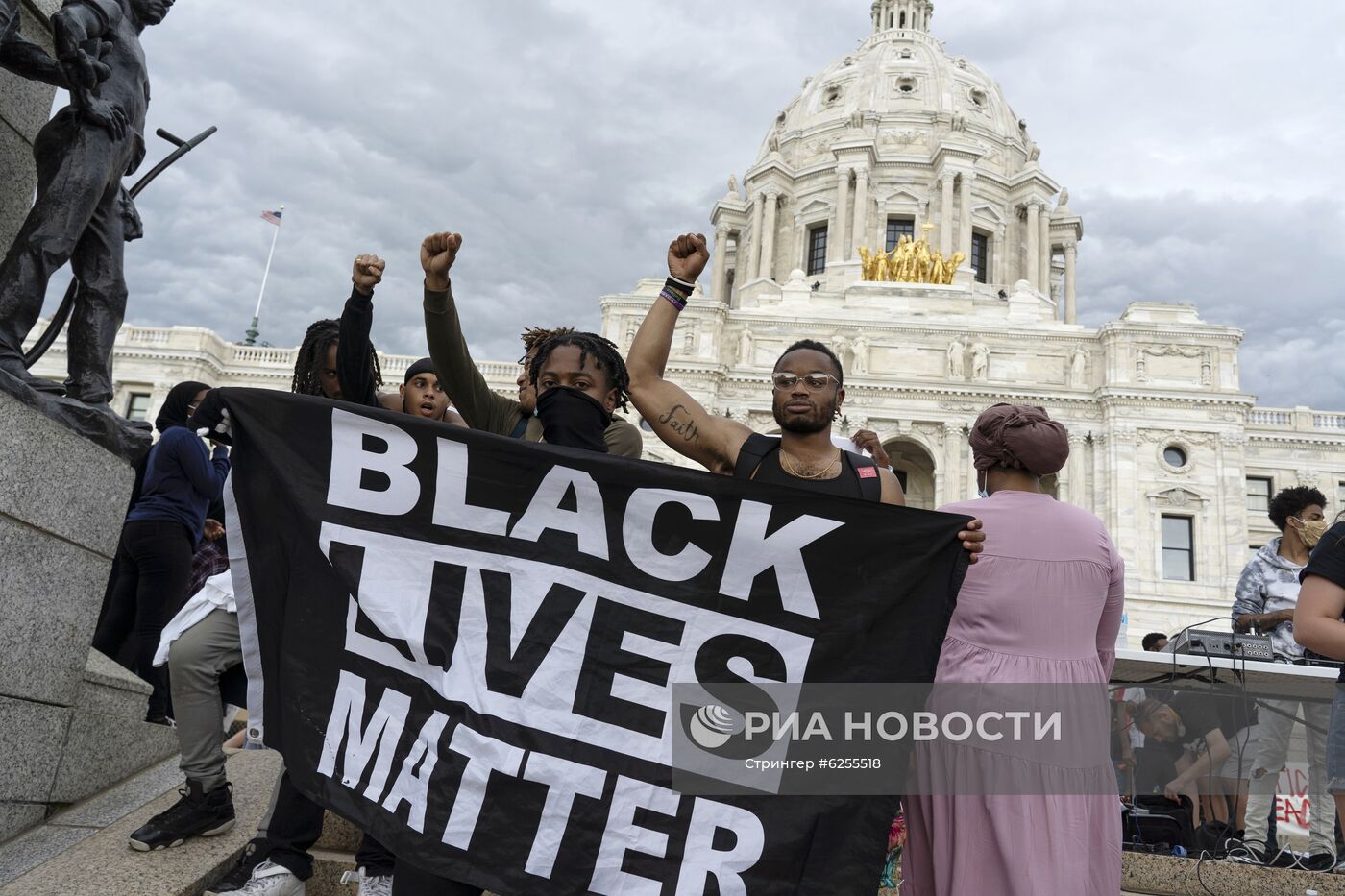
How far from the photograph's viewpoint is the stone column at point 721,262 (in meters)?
62.4

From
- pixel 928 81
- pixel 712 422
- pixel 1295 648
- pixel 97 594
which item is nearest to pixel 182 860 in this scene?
pixel 97 594

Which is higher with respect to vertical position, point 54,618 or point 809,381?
point 809,381

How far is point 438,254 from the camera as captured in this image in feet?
12.0

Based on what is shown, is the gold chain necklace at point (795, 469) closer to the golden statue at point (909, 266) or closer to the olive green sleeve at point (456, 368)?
the olive green sleeve at point (456, 368)

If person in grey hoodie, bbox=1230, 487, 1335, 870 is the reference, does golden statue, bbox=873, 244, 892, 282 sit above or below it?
above

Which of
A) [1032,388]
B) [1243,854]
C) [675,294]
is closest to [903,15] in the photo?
[1032,388]

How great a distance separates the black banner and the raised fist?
89cm

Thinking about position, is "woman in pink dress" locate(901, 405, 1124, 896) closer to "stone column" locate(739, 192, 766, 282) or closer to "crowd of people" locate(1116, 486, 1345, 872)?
"crowd of people" locate(1116, 486, 1345, 872)

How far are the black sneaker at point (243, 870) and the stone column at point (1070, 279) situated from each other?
5700 centimetres

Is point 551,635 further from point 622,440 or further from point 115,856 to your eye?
point 115,856

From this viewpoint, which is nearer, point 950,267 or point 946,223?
point 950,267

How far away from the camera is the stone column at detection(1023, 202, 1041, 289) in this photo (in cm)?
5575

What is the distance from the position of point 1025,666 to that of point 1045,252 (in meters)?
58.7

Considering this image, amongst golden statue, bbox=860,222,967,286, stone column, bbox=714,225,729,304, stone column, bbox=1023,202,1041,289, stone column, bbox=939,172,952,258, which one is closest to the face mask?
golden statue, bbox=860,222,967,286
